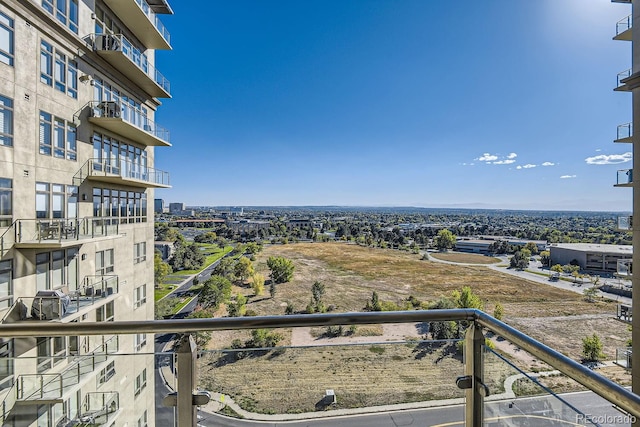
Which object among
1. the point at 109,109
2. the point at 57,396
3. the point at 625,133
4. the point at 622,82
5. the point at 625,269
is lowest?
the point at 625,269

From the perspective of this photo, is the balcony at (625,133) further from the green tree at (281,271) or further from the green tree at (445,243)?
the green tree at (445,243)

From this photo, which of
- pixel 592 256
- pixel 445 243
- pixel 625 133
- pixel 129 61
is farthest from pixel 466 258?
pixel 129 61

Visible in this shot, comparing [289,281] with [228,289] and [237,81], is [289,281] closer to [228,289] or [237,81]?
[228,289]

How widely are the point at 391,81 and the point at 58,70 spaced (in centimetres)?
1825

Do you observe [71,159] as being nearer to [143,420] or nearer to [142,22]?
[142,22]

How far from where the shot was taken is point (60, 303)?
550 cm

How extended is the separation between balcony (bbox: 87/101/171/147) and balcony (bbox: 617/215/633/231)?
11296 millimetres

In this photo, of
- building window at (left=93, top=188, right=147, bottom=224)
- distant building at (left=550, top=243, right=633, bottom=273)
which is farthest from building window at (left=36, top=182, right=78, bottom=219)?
distant building at (left=550, top=243, right=633, bottom=273)

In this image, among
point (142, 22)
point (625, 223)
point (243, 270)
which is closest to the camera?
point (625, 223)

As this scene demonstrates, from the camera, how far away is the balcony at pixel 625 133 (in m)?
6.21

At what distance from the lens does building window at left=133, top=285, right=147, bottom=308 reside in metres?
8.91

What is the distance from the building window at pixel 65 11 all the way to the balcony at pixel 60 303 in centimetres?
503

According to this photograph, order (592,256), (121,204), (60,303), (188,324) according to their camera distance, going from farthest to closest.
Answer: (592,256), (121,204), (60,303), (188,324)

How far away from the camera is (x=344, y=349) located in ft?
4.95
